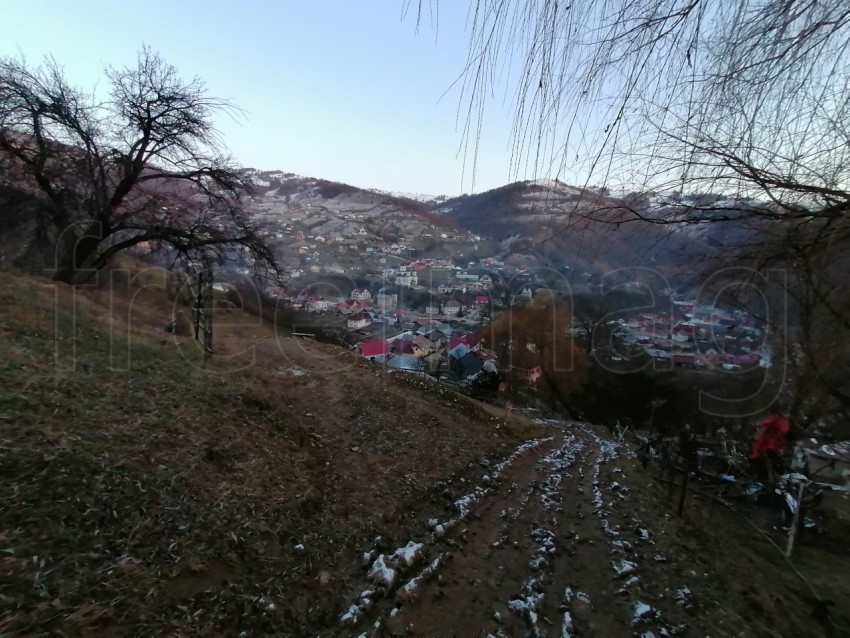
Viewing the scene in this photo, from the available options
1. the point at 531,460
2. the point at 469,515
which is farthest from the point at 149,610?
the point at 531,460

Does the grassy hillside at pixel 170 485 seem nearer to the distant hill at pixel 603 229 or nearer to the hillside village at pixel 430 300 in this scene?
the distant hill at pixel 603 229

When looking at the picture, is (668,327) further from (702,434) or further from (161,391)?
(161,391)

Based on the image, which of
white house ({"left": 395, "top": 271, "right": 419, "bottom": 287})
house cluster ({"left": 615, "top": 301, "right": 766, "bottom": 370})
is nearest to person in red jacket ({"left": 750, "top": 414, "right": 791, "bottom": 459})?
house cluster ({"left": 615, "top": 301, "right": 766, "bottom": 370})

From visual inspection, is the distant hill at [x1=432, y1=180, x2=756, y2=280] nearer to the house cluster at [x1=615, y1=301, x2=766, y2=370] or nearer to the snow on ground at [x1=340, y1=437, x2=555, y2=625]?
the snow on ground at [x1=340, y1=437, x2=555, y2=625]

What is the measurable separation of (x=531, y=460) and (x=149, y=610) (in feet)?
24.8

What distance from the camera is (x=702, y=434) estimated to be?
1988 centimetres

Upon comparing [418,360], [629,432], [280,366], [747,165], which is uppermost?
[747,165]

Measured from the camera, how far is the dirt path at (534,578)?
329cm

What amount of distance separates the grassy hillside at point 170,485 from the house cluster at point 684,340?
54.5 feet

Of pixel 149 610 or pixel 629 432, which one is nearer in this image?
pixel 149 610

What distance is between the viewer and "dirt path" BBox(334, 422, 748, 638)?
10.8 feet

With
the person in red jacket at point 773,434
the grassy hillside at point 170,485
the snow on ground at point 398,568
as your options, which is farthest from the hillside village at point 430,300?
the snow on ground at point 398,568

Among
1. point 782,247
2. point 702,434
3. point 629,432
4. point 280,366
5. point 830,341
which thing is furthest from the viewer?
point 629,432

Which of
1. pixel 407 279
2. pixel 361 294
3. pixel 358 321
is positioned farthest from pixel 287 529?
pixel 407 279
